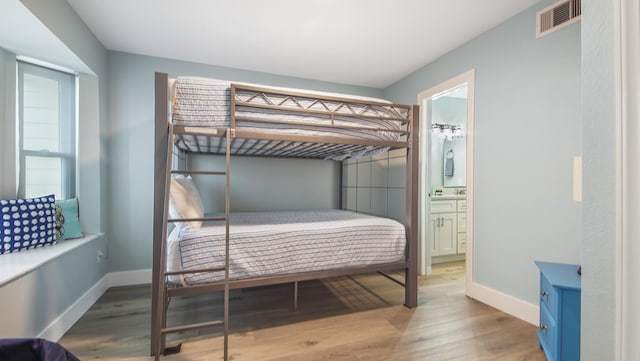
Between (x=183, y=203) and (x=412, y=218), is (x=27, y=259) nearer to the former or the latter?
(x=183, y=203)

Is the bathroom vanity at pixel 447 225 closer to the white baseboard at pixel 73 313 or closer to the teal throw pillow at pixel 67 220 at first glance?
the white baseboard at pixel 73 313

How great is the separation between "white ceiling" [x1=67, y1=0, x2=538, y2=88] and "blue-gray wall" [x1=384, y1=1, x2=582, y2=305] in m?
0.31

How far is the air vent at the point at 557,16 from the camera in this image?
6.40 feet

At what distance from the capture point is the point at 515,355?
1.78 metres

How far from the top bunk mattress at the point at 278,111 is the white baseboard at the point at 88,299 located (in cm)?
161

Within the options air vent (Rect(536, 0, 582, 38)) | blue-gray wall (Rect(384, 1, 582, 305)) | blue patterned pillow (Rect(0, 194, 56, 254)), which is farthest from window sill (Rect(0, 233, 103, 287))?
air vent (Rect(536, 0, 582, 38))

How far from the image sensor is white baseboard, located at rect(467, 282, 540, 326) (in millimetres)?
2182

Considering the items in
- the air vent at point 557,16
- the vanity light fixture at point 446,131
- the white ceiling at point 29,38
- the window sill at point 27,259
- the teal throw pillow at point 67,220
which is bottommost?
the window sill at point 27,259

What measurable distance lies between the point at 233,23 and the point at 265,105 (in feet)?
3.25

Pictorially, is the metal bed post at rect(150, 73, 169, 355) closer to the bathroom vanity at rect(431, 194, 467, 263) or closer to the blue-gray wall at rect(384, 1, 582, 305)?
the blue-gray wall at rect(384, 1, 582, 305)

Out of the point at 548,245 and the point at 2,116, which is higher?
the point at 2,116

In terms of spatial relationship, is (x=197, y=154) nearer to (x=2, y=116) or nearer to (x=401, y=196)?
(x=2, y=116)

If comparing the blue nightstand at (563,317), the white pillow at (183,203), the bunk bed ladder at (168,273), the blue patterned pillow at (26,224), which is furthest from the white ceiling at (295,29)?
the blue nightstand at (563,317)

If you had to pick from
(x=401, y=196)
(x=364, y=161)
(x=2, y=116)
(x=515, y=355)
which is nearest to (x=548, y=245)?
(x=515, y=355)
